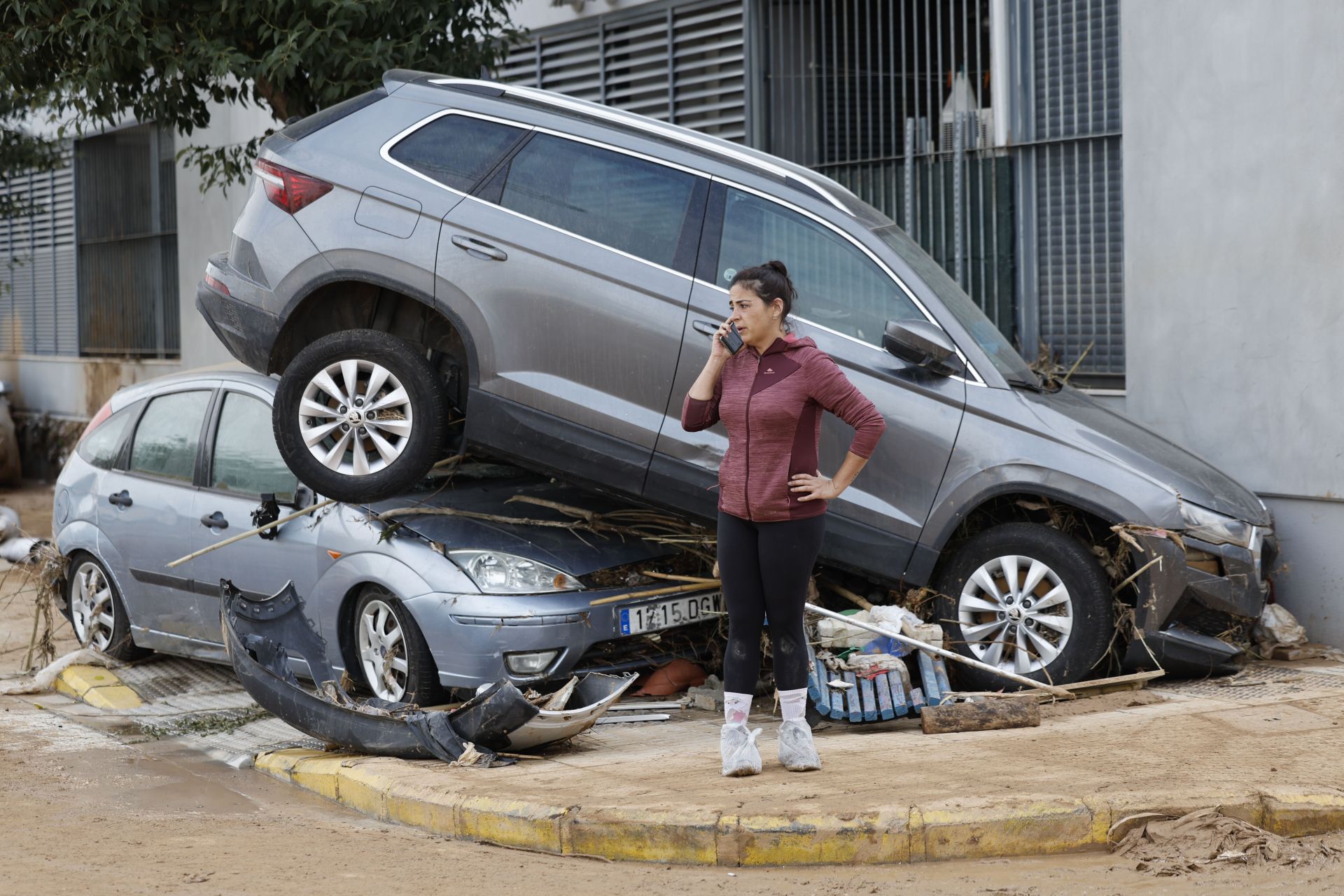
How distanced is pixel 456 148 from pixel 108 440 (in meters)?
2.96

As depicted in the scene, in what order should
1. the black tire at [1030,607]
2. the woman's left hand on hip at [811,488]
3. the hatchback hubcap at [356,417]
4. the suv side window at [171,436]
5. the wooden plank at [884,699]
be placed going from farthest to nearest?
the suv side window at [171,436] → the hatchback hubcap at [356,417] → the black tire at [1030,607] → the wooden plank at [884,699] → the woman's left hand on hip at [811,488]

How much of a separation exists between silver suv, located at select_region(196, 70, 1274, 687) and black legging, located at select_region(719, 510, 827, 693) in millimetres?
1091

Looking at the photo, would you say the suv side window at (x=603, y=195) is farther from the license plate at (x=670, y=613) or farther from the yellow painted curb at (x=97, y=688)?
the yellow painted curb at (x=97, y=688)

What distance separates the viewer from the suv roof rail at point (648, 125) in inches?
267

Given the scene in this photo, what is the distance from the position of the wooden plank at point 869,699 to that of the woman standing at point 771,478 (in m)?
0.87

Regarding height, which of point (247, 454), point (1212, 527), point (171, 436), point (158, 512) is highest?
point (171, 436)

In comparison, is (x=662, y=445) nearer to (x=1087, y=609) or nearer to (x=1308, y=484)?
(x=1087, y=609)

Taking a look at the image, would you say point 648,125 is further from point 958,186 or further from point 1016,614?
point 958,186

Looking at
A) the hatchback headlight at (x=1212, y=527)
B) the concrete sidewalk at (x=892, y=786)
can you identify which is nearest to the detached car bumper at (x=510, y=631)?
the concrete sidewalk at (x=892, y=786)

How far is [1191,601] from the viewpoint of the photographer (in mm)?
6559

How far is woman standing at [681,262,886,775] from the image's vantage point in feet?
17.7

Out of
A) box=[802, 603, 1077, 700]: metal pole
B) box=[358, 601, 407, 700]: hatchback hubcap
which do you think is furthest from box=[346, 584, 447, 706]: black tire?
box=[802, 603, 1077, 700]: metal pole

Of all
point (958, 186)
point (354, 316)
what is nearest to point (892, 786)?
point (354, 316)

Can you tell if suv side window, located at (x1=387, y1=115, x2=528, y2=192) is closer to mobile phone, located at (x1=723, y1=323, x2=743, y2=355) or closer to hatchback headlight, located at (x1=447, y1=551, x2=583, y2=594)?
hatchback headlight, located at (x1=447, y1=551, x2=583, y2=594)
